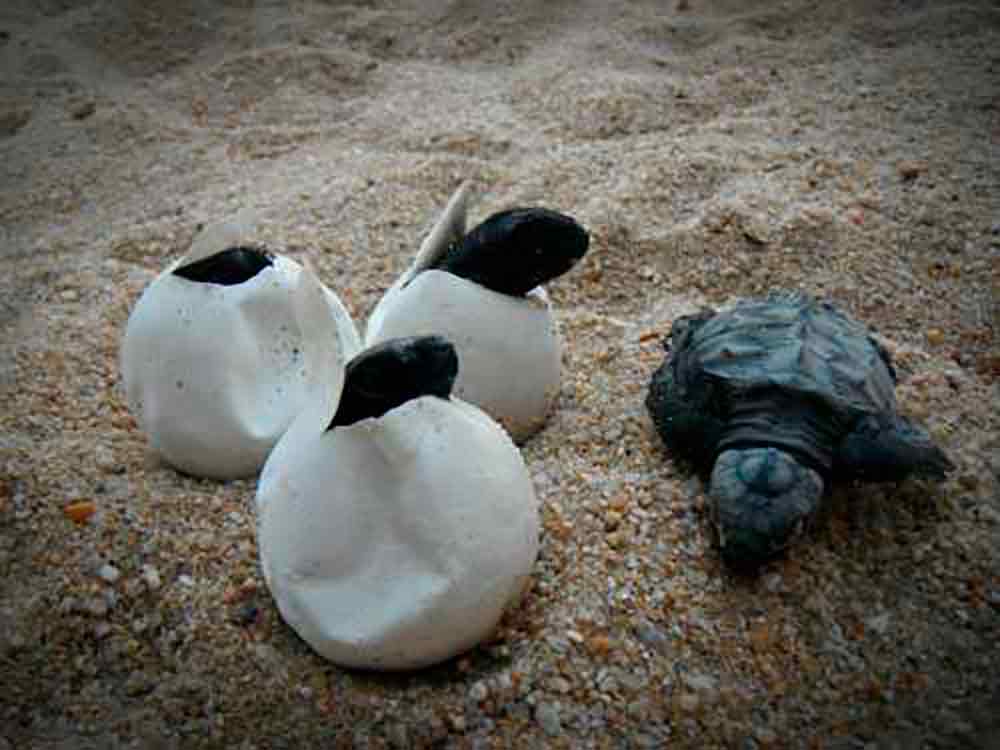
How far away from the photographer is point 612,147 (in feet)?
7.94

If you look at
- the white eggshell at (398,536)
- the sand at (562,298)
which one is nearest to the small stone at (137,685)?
the sand at (562,298)

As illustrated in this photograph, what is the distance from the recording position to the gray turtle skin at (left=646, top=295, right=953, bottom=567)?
115 cm

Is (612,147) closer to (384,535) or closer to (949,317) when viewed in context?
(949,317)

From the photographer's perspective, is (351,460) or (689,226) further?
(689,226)

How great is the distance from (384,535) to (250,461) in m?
0.40

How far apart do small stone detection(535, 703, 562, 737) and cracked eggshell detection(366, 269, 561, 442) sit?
467mm

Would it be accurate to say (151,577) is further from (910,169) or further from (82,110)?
(82,110)

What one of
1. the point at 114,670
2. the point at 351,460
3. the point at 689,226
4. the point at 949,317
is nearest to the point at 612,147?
the point at 689,226

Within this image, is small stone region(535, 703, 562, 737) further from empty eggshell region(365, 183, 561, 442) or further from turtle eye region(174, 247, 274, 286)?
turtle eye region(174, 247, 274, 286)

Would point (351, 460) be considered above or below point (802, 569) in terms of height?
above

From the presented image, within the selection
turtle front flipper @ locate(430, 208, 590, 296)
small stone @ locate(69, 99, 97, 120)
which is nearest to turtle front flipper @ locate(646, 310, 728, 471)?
turtle front flipper @ locate(430, 208, 590, 296)

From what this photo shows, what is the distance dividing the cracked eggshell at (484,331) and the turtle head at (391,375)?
295 mm

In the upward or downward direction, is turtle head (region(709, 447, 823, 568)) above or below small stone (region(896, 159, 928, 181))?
above

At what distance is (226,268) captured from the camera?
1.28 meters
